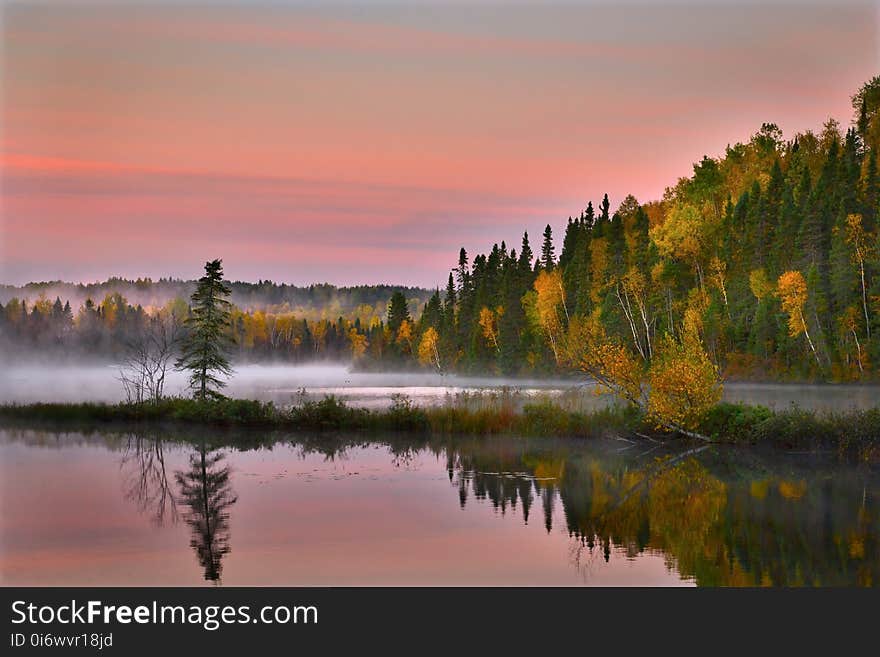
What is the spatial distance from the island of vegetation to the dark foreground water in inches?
76.8

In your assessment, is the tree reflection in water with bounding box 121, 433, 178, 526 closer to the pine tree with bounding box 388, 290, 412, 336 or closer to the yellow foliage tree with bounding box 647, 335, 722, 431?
the yellow foliage tree with bounding box 647, 335, 722, 431

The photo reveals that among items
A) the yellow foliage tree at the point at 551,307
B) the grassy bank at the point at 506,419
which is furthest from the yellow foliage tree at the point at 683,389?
the yellow foliage tree at the point at 551,307

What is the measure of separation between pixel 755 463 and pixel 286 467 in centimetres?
1454

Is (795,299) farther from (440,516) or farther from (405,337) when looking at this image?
(405,337)

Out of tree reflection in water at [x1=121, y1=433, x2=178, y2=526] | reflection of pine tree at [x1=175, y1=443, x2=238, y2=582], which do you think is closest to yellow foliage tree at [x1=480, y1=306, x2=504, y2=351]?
tree reflection in water at [x1=121, y1=433, x2=178, y2=526]

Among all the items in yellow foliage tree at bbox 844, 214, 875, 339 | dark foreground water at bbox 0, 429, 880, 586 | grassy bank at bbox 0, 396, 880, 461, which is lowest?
dark foreground water at bbox 0, 429, 880, 586

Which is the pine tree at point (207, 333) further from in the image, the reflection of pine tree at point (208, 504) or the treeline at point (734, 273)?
the treeline at point (734, 273)

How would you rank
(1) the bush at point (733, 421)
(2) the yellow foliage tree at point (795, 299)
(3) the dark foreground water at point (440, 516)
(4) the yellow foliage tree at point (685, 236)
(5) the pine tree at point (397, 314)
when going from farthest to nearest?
(5) the pine tree at point (397, 314) → (4) the yellow foliage tree at point (685, 236) → (2) the yellow foliage tree at point (795, 299) → (1) the bush at point (733, 421) → (3) the dark foreground water at point (440, 516)

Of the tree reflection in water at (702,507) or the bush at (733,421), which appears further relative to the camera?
the bush at (733,421)

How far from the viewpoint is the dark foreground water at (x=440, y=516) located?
19000 mm

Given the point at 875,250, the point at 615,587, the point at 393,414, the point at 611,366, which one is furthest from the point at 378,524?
the point at 875,250

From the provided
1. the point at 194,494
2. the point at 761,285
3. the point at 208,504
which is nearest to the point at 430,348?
the point at 761,285

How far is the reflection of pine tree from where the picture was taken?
2050 cm

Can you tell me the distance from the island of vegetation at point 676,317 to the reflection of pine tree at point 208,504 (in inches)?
375
